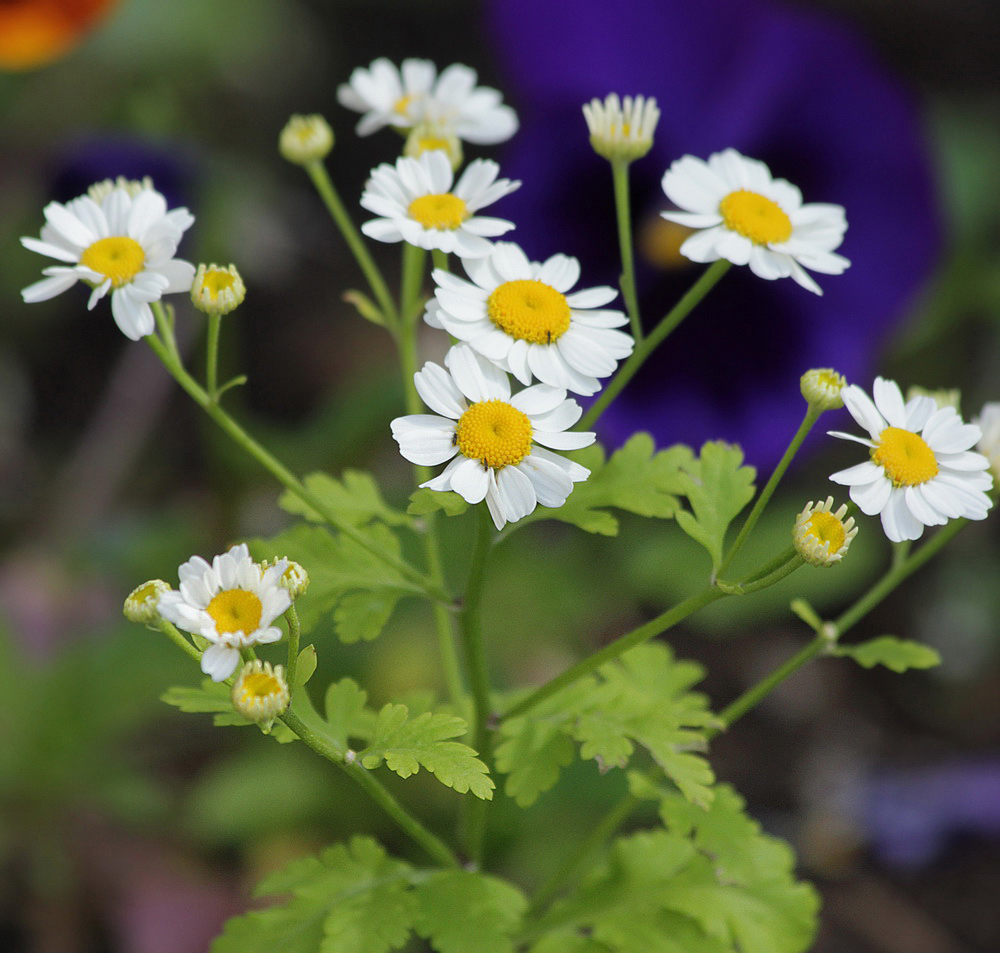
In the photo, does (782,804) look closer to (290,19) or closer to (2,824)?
(2,824)

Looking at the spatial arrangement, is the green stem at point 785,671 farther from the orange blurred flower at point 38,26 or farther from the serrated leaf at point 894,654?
→ the orange blurred flower at point 38,26

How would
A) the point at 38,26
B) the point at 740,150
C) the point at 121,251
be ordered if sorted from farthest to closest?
the point at 740,150 < the point at 38,26 < the point at 121,251

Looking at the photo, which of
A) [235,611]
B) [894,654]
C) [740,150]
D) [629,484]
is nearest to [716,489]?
[629,484]

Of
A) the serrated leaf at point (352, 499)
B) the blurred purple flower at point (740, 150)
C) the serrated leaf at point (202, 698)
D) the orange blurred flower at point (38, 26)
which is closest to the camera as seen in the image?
the serrated leaf at point (202, 698)

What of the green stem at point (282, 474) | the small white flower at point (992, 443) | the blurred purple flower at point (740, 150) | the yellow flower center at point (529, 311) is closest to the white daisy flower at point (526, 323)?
the yellow flower center at point (529, 311)

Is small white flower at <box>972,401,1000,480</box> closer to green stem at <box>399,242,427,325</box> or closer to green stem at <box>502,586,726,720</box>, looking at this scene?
green stem at <box>502,586,726,720</box>

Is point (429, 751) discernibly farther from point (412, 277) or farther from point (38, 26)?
point (38, 26)
